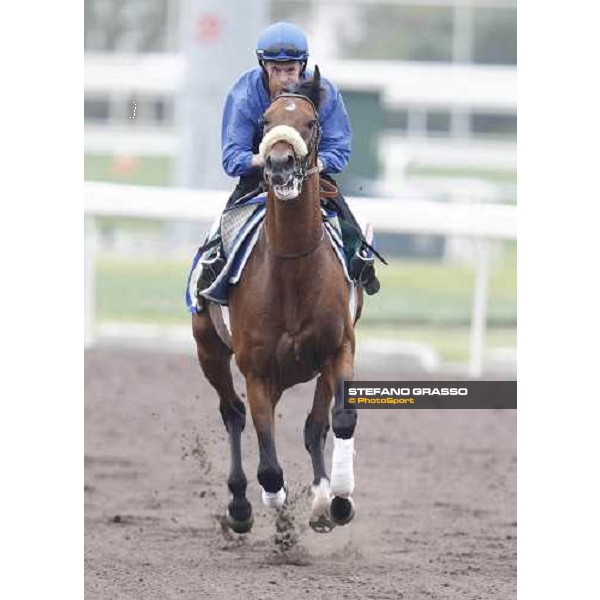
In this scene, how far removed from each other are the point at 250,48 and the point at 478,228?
237 centimetres

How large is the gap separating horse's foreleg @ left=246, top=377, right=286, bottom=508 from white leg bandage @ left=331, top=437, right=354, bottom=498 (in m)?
0.27

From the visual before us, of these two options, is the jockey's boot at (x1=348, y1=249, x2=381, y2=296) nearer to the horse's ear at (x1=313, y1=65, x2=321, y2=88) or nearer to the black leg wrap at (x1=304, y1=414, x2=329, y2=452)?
the black leg wrap at (x1=304, y1=414, x2=329, y2=452)

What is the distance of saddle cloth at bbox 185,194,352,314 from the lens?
219 inches

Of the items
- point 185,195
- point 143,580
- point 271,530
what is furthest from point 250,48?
point 143,580

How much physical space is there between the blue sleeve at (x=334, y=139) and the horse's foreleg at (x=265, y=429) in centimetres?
81

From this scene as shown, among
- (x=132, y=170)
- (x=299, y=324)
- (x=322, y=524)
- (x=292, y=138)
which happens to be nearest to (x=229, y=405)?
(x=322, y=524)

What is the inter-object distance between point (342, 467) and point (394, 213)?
3.80m

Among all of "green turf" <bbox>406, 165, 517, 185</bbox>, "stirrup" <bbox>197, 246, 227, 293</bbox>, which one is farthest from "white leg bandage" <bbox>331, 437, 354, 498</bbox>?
"green turf" <bbox>406, 165, 517, 185</bbox>

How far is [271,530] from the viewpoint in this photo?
693 centimetres

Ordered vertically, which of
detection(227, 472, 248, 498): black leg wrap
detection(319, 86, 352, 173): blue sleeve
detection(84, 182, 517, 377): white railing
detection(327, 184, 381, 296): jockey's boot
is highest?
detection(319, 86, 352, 173): blue sleeve

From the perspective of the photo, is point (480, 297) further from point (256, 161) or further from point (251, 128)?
point (256, 161)

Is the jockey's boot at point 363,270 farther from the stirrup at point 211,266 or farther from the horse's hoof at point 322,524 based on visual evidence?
the horse's hoof at point 322,524
